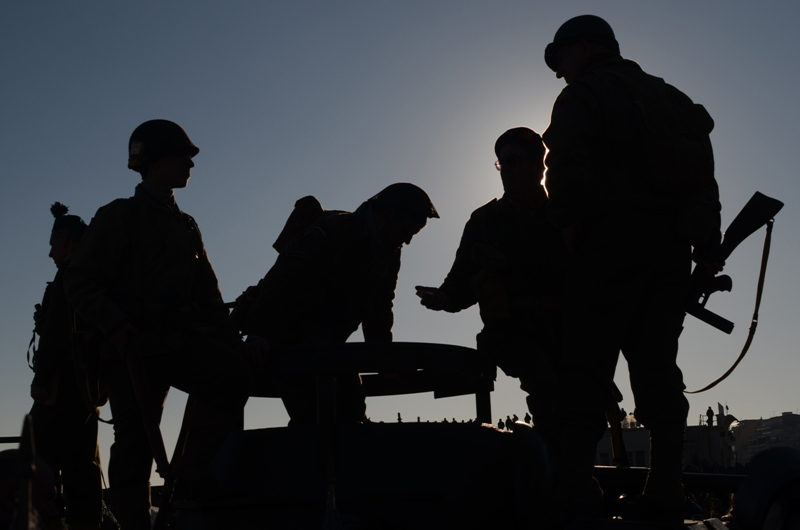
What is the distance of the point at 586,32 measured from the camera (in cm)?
432

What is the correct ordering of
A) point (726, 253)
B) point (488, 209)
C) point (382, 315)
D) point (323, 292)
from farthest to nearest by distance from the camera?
point (382, 315)
point (323, 292)
point (488, 209)
point (726, 253)

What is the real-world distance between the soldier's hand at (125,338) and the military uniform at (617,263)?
2.11 m

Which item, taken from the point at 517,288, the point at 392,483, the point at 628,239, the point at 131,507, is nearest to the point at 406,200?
the point at 517,288

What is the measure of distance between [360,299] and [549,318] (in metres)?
1.33

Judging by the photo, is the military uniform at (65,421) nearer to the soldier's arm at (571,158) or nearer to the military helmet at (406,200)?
the military helmet at (406,200)

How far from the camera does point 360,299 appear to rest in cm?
573

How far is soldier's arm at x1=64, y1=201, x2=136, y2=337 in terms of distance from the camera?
4.55 metres

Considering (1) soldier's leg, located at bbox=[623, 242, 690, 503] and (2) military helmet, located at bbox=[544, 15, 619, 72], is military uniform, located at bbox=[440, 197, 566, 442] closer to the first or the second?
(1) soldier's leg, located at bbox=[623, 242, 690, 503]

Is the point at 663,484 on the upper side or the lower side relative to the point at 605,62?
lower

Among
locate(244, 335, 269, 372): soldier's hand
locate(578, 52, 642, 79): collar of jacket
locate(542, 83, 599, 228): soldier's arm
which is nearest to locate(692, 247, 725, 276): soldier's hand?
locate(542, 83, 599, 228): soldier's arm

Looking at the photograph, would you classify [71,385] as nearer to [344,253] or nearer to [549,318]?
[344,253]

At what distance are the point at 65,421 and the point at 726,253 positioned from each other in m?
4.76

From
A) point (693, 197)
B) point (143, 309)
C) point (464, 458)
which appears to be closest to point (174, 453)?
point (143, 309)

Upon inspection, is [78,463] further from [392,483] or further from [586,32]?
[586,32]
